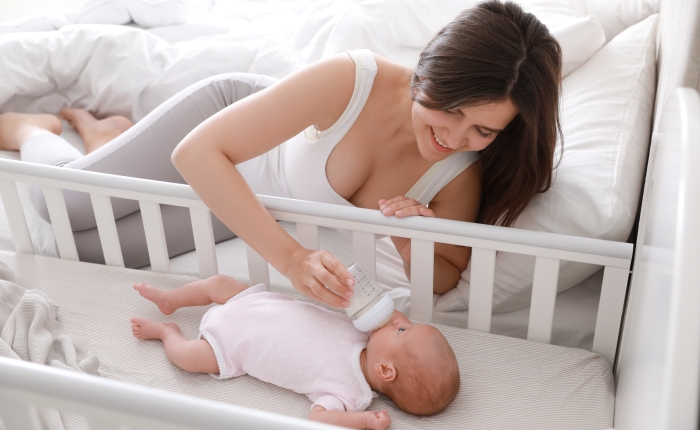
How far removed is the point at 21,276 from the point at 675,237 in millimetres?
1220

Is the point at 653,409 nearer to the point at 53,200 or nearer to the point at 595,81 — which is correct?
the point at 595,81

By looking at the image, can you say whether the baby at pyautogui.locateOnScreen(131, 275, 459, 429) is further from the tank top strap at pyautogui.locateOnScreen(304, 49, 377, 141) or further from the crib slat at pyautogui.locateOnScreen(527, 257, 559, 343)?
the tank top strap at pyautogui.locateOnScreen(304, 49, 377, 141)

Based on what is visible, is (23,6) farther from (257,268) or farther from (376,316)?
(376,316)

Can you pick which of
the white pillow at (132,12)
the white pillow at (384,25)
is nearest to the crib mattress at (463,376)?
the white pillow at (384,25)

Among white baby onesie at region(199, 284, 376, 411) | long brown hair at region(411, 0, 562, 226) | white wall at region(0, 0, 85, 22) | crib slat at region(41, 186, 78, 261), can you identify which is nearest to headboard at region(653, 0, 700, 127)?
long brown hair at region(411, 0, 562, 226)

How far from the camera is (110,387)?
65 centimetres

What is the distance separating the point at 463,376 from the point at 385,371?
6.0 inches

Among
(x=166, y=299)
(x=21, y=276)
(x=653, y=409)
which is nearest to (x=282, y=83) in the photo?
(x=166, y=299)

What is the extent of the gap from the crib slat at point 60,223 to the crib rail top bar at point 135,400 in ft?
2.10

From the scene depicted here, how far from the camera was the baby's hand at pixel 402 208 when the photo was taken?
106 centimetres

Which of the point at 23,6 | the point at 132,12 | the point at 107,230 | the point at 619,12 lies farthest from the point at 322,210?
the point at 23,6

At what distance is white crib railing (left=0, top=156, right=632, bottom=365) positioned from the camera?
99 centimetres

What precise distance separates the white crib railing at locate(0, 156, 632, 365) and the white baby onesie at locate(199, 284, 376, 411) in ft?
0.43

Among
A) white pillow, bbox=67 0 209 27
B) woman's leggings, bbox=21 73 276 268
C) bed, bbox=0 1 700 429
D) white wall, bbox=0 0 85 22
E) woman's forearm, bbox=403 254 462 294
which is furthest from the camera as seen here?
white wall, bbox=0 0 85 22
